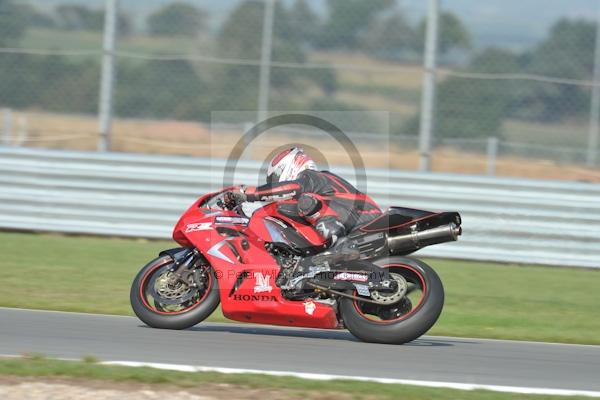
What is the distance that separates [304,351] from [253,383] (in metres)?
1.43

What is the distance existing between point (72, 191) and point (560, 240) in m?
5.95

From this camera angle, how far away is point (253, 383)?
5.98 meters

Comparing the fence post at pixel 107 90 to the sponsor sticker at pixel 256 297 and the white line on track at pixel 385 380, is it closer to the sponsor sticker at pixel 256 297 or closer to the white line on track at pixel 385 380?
the sponsor sticker at pixel 256 297

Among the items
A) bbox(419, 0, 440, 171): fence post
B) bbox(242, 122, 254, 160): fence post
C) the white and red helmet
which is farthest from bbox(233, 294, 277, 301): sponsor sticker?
bbox(242, 122, 254, 160): fence post

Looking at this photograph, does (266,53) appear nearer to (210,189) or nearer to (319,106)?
(210,189)

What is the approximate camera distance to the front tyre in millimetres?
7859

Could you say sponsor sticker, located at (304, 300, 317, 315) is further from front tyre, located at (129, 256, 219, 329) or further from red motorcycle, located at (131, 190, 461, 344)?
front tyre, located at (129, 256, 219, 329)

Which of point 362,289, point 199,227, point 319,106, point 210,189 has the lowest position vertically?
point 362,289

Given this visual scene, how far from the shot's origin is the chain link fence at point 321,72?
13.9m

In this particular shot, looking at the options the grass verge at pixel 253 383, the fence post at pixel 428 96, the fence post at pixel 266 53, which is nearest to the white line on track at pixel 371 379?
the grass verge at pixel 253 383

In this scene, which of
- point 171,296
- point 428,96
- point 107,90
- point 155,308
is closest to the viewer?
point 171,296

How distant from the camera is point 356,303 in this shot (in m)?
7.64

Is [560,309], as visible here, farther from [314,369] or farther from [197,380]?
[197,380]

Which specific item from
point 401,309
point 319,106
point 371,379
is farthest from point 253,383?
point 319,106
